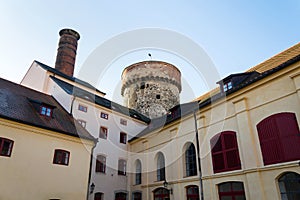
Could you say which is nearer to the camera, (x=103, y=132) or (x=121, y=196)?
(x=121, y=196)

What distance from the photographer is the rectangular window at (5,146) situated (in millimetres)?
10369

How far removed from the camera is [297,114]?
10117 mm

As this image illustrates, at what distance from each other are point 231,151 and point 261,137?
2.00 metres

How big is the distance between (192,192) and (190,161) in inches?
81.3

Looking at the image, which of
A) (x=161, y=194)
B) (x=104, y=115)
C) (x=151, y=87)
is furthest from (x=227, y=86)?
(x=151, y=87)

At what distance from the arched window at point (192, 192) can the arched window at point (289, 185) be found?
5.23 metres

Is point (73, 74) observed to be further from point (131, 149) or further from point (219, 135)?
point (219, 135)

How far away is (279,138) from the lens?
10.6 metres

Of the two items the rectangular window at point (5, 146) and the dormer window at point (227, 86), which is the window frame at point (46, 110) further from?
the dormer window at point (227, 86)

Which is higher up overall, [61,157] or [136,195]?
[61,157]

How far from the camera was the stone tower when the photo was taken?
28.3 metres

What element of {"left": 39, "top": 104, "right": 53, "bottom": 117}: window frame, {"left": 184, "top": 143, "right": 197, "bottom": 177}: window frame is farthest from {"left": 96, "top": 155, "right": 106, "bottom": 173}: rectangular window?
{"left": 184, "top": 143, "right": 197, "bottom": 177}: window frame

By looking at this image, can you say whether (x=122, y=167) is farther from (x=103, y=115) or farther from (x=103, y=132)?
(x=103, y=115)

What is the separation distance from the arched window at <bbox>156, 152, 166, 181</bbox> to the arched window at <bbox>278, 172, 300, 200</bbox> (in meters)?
8.77
